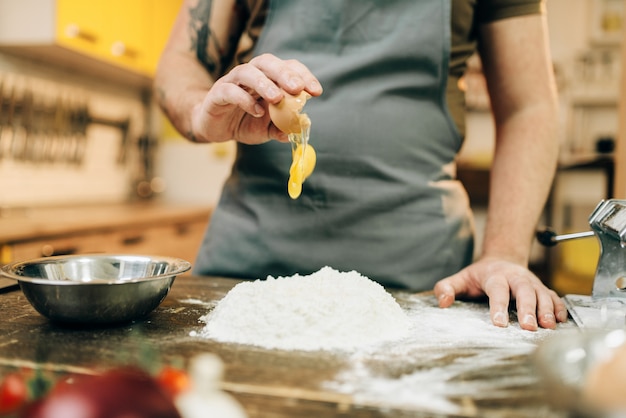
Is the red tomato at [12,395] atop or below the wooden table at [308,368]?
atop

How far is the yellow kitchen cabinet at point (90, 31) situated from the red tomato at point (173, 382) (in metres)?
2.05

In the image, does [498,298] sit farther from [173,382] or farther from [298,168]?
[173,382]

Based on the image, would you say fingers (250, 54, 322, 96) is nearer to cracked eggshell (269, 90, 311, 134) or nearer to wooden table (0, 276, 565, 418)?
cracked eggshell (269, 90, 311, 134)

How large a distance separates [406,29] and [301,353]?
0.75 meters

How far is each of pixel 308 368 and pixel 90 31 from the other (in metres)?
2.17

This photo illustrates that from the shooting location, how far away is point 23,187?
8.07ft

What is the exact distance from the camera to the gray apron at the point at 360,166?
1.14 metres

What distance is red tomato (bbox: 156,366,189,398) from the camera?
0.47m

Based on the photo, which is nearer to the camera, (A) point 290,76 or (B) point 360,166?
(A) point 290,76

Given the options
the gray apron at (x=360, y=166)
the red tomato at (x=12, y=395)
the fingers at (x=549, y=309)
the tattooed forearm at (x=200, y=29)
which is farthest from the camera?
the tattooed forearm at (x=200, y=29)

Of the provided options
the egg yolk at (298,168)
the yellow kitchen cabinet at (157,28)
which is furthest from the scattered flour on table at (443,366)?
the yellow kitchen cabinet at (157,28)

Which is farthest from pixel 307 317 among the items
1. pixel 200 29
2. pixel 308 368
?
pixel 200 29

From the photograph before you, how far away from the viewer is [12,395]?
0.44 metres

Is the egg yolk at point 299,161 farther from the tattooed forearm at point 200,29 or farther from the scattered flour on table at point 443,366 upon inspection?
the tattooed forearm at point 200,29
